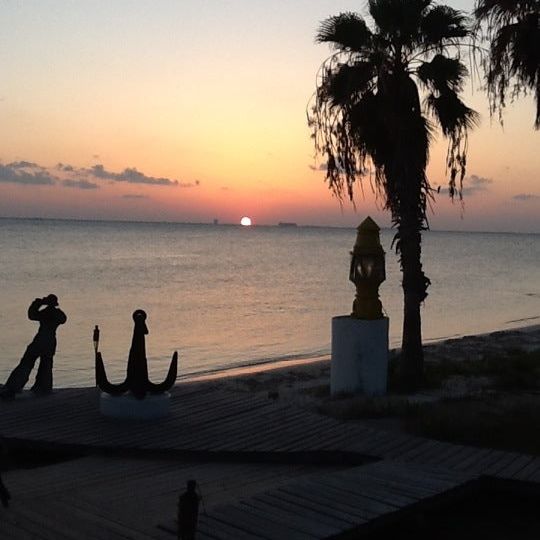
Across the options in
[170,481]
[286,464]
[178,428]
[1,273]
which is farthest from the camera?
[1,273]

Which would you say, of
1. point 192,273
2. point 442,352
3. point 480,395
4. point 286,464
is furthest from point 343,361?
point 192,273

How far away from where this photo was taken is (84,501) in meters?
7.42

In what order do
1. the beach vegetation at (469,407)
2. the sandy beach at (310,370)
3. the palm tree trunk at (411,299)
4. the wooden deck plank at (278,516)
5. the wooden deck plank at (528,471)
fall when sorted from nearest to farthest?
the wooden deck plank at (278,516) < the wooden deck plank at (528,471) < the beach vegetation at (469,407) < the palm tree trunk at (411,299) < the sandy beach at (310,370)

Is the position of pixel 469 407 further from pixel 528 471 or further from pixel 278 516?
pixel 278 516

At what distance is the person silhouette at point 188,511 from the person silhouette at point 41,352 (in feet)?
23.5

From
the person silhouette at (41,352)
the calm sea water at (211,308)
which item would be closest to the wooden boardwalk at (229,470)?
the person silhouette at (41,352)

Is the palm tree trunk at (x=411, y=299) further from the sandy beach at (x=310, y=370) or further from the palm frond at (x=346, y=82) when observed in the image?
the palm frond at (x=346, y=82)

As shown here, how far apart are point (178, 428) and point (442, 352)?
1698cm

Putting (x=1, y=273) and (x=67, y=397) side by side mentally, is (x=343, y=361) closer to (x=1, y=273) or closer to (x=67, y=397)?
(x=67, y=397)

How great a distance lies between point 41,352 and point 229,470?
4902 mm

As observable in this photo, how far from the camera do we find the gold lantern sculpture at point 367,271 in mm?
14195

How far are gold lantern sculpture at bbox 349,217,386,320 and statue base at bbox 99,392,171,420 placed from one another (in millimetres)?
4818

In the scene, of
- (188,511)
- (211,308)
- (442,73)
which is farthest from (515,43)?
(211,308)

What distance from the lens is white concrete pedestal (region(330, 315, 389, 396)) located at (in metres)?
13.8
